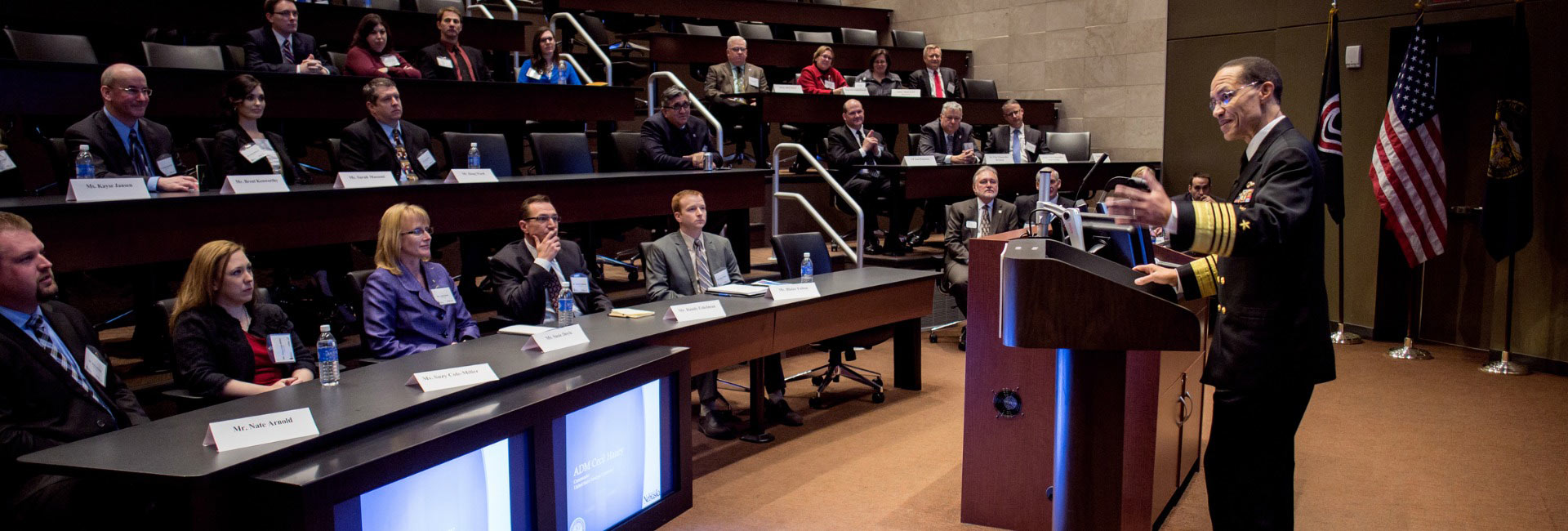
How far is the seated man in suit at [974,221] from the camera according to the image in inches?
239

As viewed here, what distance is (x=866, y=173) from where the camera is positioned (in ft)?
23.3

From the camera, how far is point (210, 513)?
6.16ft

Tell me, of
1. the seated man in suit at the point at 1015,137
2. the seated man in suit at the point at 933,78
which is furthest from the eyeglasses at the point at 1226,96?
the seated man in suit at the point at 933,78

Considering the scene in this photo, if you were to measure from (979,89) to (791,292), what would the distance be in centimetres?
543

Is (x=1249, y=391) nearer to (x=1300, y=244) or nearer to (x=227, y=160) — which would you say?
(x=1300, y=244)

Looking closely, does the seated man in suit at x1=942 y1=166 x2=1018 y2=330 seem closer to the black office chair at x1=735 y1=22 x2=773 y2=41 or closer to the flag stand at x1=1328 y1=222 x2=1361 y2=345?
the flag stand at x1=1328 y1=222 x2=1361 y2=345

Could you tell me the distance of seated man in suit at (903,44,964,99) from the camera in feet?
28.0

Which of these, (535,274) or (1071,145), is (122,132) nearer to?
(535,274)

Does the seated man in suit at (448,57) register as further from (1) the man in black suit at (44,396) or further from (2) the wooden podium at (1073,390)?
(2) the wooden podium at (1073,390)

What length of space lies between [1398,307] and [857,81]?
4.22m

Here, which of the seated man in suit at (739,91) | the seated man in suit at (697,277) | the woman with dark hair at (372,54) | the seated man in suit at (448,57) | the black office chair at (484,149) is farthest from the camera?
the seated man in suit at (739,91)

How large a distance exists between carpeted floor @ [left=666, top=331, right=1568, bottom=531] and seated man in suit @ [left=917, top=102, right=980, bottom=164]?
2515mm

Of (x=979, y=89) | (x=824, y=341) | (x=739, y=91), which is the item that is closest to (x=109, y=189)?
(x=824, y=341)

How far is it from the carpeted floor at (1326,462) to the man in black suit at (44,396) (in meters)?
1.62
